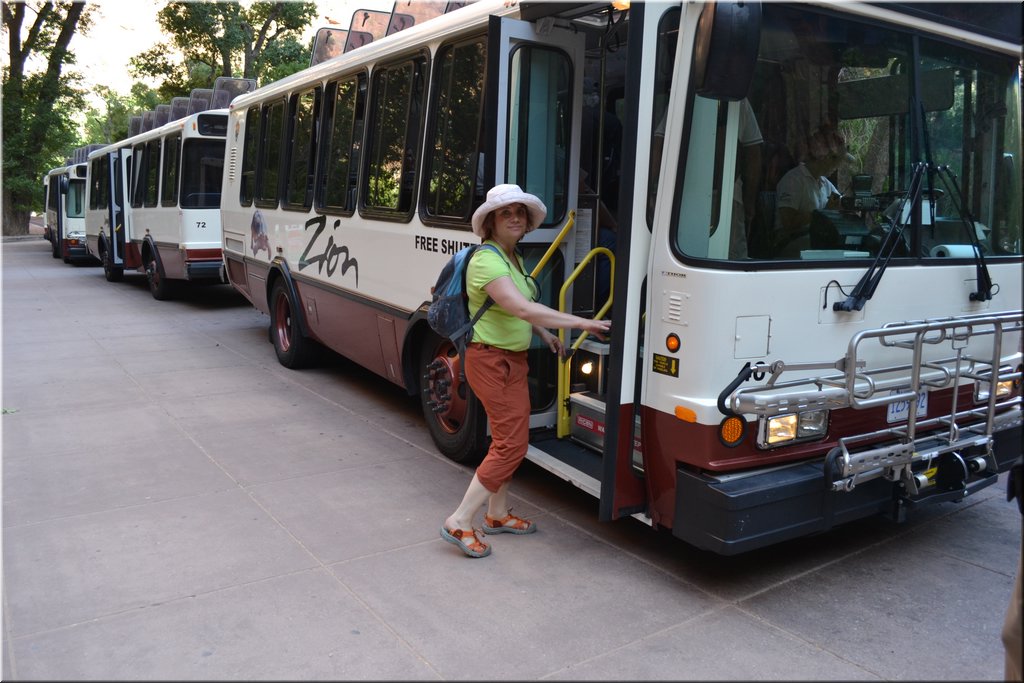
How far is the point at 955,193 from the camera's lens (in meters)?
4.27

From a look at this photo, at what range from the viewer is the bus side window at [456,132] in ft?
16.7

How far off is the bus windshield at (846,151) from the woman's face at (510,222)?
797 millimetres

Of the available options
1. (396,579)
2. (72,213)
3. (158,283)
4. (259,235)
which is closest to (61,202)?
(72,213)

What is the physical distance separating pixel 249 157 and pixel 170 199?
16.4 ft

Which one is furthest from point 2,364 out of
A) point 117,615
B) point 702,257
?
point 702,257

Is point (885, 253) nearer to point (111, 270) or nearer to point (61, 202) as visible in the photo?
point (111, 270)

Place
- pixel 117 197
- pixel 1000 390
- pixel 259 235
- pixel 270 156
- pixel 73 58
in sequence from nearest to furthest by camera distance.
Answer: pixel 1000 390 → pixel 270 156 → pixel 259 235 → pixel 117 197 → pixel 73 58

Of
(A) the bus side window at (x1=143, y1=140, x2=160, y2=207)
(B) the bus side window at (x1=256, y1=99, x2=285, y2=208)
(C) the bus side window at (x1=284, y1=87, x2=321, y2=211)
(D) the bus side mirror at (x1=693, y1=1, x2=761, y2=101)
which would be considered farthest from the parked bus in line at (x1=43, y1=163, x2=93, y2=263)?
(D) the bus side mirror at (x1=693, y1=1, x2=761, y2=101)

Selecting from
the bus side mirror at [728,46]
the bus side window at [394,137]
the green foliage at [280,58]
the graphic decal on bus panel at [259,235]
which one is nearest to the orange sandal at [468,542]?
the bus side mirror at [728,46]

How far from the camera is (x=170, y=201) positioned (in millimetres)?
13578

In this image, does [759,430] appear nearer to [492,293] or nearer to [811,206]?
[811,206]

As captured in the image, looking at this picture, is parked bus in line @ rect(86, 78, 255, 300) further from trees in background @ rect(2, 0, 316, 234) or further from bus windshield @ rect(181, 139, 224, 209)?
trees in background @ rect(2, 0, 316, 234)

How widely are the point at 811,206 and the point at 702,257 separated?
62 cm

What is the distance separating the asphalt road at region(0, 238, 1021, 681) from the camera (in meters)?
3.31
